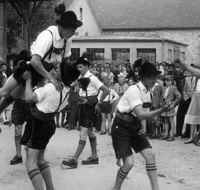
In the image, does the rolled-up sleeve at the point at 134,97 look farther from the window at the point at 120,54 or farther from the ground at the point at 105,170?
the window at the point at 120,54

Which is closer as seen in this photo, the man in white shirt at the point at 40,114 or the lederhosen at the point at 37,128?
the man in white shirt at the point at 40,114

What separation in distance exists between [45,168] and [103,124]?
7125mm

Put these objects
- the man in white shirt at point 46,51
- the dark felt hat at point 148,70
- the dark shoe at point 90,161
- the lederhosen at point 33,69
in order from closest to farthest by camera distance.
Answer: the man in white shirt at point 46,51
the lederhosen at point 33,69
the dark felt hat at point 148,70
the dark shoe at point 90,161

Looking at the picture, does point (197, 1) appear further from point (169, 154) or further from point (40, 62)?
point (40, 62)

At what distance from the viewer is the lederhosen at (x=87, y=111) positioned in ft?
26.7

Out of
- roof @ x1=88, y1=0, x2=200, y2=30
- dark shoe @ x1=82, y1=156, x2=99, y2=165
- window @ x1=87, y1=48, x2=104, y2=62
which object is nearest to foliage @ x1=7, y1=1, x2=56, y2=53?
window @ x1=87, y1=48, x2=104, y2=62

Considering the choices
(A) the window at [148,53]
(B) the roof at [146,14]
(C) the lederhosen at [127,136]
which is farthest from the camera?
(B) the roof at [146,14]

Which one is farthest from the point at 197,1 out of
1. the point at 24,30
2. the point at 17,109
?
the point at 17,109

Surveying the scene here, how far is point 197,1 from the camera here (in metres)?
51.2

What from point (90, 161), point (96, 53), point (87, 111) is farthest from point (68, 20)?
point (96, 53)

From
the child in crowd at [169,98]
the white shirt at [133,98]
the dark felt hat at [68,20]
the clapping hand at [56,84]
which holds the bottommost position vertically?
the child in crowd at [169,98]

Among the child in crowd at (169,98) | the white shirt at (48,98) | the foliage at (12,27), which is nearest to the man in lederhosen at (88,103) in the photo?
the white shirt at (48,98)

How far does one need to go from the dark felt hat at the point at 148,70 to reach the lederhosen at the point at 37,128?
111 cm

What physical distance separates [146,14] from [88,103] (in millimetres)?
43336
